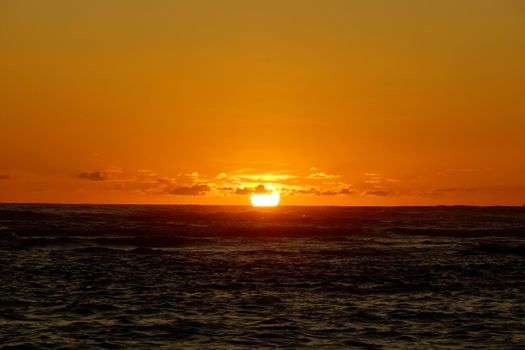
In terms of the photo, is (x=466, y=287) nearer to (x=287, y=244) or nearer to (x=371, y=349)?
(x=371, y=349)

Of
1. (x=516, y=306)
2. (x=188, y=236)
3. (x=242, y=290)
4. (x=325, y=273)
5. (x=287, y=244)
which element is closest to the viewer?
(x=516, y=306)

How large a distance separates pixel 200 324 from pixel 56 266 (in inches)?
803

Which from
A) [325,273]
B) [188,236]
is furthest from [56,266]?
[188,236]

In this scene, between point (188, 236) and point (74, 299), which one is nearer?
point (74, 299)

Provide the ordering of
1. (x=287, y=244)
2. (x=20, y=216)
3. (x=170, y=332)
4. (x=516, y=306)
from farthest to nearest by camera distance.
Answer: (x=20, y=216)
(x=287, y=244)
(x=516, y=306)
(x=170, y=332)

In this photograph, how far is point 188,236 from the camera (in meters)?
74.1

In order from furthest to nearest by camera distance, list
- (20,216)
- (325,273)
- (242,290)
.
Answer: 1. (20,216)
2. (325,273)
3. (242,290)

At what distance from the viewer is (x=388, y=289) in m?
32.9

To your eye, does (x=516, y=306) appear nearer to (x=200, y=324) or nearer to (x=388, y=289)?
(x=388, y=289)

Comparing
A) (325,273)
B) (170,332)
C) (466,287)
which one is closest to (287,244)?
(325,273)

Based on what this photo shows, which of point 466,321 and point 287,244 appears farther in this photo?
point 287,244

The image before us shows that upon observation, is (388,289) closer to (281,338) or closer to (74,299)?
(281,338)

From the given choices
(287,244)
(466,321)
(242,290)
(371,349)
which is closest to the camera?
(371,349)

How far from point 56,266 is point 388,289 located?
20.8 meters
